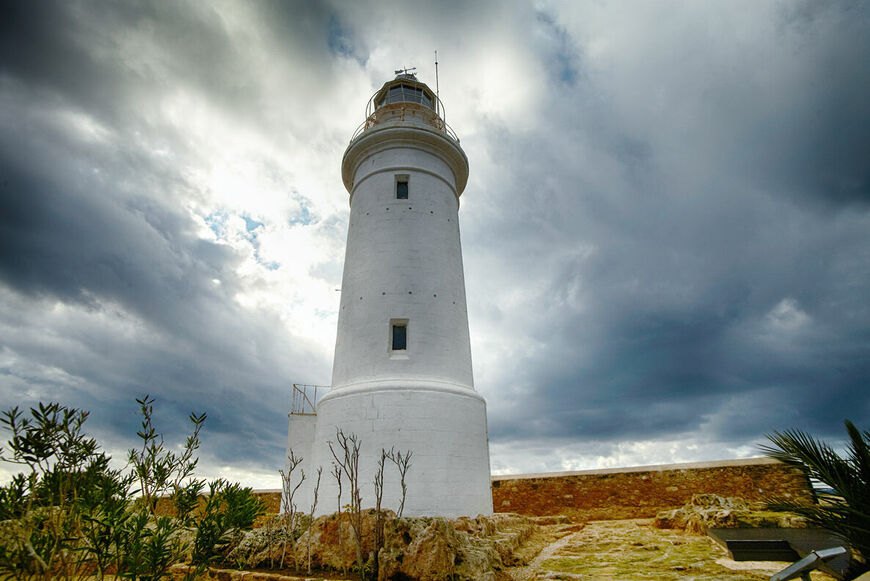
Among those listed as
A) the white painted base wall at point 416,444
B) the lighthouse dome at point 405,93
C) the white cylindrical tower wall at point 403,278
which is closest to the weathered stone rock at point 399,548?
the white painted base wall at point 416,444

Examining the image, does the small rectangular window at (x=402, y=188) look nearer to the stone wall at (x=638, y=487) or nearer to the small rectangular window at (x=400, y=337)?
the small rectangular window at (x=400, y=337)

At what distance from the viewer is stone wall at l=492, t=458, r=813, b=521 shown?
10.1 meters

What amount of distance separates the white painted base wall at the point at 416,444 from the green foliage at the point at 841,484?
17.7ft

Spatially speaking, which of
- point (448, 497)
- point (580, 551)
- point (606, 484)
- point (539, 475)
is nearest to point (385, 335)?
point (448, 497)

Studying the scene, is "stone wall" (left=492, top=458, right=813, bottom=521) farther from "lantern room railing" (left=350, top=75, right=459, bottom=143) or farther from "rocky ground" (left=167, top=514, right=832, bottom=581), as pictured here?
"lantern room railing" (left=350, top=75, right=459, bottom=143)

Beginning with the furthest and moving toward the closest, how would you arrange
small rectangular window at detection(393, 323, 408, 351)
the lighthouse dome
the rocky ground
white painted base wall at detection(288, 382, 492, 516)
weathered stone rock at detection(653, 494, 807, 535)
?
the lighthouse dome
small rectangular window at detection(393, 323, 408, 351)
white painted base wall at detection(288, 382, 492, 516)
weathered stone rock at detection(653, 494, 807, 535)
the rocky ground

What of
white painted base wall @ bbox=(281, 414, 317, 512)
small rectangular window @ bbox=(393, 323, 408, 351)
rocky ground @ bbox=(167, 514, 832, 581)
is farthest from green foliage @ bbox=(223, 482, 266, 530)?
white painted base wall @ bbox=(281, 414, 317, 512)

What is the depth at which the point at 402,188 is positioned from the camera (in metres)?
11.4

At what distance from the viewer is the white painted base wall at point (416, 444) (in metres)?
8.02

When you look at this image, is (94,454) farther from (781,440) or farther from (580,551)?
(580,551)

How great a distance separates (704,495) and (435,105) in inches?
517

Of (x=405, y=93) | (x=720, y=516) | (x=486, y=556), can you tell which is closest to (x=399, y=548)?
(x=486, y=556)

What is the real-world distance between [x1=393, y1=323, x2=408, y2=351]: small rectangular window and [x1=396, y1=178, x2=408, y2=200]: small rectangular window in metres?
3.48

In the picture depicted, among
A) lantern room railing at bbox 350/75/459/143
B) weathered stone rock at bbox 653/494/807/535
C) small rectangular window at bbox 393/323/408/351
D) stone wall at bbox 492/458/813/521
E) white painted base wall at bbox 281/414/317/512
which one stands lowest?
weathered stone rock at bbox 653/494/807/535
